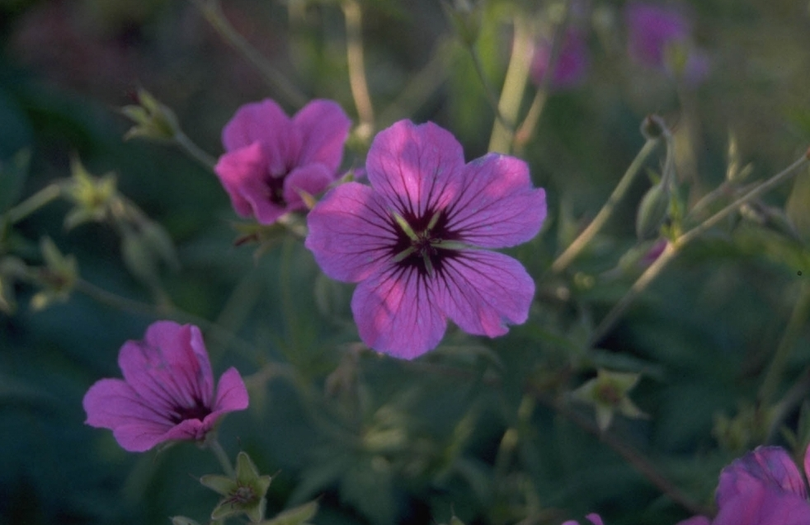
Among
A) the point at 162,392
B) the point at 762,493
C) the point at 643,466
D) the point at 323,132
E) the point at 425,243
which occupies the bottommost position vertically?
the point at 643,466

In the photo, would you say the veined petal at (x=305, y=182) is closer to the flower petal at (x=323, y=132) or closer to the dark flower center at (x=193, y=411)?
the flower petal at (x=323, y=132)

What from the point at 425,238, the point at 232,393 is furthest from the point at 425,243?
the point at 232,393

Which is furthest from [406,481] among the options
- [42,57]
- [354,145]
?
[42,57]

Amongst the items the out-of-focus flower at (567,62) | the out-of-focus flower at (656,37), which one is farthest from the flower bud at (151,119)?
the out-of-focus flower at (656,37)

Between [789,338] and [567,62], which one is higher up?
[567,62]

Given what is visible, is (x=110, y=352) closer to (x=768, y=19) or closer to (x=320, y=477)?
(x=320, y=477)

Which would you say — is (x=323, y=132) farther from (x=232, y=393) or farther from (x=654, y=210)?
(x=654, y=210)

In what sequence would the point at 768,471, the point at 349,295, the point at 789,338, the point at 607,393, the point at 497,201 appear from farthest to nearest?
the point at 789,338, the point at 349,295, the point at 607,393, the point at 497,201, the point at 768,471
